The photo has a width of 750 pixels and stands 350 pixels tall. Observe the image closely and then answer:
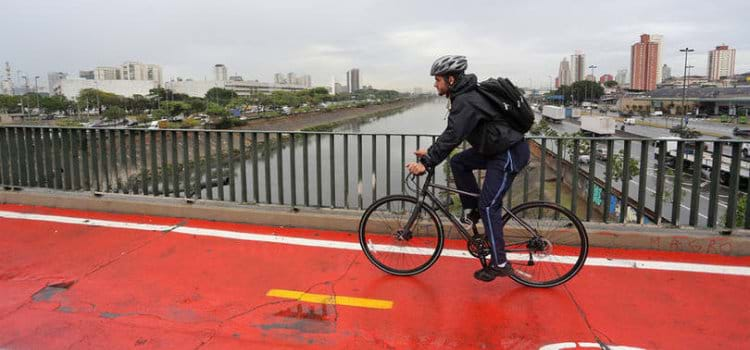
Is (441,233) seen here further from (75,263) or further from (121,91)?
(121,91)

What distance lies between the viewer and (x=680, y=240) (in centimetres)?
441

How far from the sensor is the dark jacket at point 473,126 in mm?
3330

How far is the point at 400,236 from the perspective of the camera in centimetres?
402

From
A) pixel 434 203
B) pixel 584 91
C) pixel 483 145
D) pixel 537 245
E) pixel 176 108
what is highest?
pixel 584 91

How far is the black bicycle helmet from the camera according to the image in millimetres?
3463

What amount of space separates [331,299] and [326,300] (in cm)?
4

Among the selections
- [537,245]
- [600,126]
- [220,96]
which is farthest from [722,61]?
[537,245]

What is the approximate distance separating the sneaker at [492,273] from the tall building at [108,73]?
8286 inches

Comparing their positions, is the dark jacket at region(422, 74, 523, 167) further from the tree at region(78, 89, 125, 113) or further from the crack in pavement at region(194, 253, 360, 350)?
the tree at region(78, 89, 125, 113)

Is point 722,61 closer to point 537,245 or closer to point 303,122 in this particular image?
point 303,122

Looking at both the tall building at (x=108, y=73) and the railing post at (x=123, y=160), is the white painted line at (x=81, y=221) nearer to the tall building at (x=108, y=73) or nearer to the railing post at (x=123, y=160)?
the railing post at (x=123, y=160)

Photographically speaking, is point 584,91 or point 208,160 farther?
point 584,91

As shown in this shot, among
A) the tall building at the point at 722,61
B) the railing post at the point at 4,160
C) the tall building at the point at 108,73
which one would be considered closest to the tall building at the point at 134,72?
the tall building at the point at 108,73

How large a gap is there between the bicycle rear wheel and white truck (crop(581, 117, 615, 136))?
178 ft
